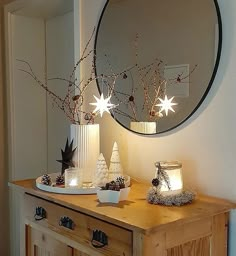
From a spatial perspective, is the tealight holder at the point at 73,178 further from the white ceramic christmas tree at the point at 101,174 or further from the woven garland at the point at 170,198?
the woven garland at the point at 170,198

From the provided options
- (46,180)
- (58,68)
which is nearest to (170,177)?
(46,180)

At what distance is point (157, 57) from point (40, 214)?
2.92ft

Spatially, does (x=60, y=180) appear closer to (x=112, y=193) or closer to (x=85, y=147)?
(x=85, y=147)

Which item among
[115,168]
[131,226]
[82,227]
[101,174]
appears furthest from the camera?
[115,168]

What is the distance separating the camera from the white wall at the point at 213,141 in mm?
1558

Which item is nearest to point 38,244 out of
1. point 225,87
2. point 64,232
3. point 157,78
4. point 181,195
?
point 64,232

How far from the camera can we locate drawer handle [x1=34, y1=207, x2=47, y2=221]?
175cm

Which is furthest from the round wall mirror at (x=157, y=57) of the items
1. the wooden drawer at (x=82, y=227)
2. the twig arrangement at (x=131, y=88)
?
the wooden drawer at (x=82, y=227)

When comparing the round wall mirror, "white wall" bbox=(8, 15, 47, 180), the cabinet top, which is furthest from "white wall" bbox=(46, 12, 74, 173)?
the cabinet top

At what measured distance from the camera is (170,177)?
158cm

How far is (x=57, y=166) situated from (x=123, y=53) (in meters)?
1.33

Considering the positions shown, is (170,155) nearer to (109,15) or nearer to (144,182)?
(144,182)

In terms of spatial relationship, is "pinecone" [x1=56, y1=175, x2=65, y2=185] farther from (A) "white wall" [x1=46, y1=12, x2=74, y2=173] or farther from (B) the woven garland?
(A) "white wall" [x1=46, y1=12, x2=74, y2=173]

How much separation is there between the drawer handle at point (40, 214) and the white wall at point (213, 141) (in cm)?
51
